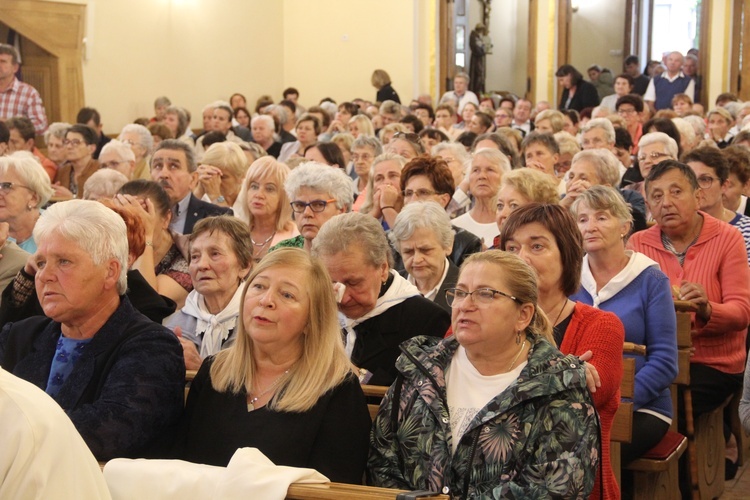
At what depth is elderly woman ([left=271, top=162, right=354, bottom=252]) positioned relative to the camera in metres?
4.46

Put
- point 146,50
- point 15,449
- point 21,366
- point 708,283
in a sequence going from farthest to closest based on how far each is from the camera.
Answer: point 146,50
point 708,283
point 21,366
point 15,449

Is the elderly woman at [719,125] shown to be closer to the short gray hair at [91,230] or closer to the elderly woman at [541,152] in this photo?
the elderly woman at [541,152]

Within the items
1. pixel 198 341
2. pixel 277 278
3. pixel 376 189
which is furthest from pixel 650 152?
pixel 277 278

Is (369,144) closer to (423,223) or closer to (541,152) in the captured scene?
(541,152)

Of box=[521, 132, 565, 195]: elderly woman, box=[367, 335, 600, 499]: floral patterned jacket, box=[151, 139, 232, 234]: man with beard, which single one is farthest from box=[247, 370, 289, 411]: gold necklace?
box=[521, 132, 565, 195]: elderly woman

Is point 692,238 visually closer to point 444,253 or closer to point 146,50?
point 444,253

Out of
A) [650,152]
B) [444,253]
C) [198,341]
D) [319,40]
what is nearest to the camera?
[198,341]

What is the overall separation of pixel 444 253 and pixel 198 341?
1.02 m

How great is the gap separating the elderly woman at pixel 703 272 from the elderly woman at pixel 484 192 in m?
0.94

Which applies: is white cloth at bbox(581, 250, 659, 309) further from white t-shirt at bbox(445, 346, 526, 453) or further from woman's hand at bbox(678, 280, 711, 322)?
white t-shirt at bbox(445, 346, 526, 453)

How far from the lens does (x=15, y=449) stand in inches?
58.7

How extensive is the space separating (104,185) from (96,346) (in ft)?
→ 8.45

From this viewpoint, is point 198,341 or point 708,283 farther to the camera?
point 708,283

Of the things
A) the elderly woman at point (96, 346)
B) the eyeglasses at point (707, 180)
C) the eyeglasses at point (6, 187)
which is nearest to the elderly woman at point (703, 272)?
the eyeglasses at point (707, 180)
